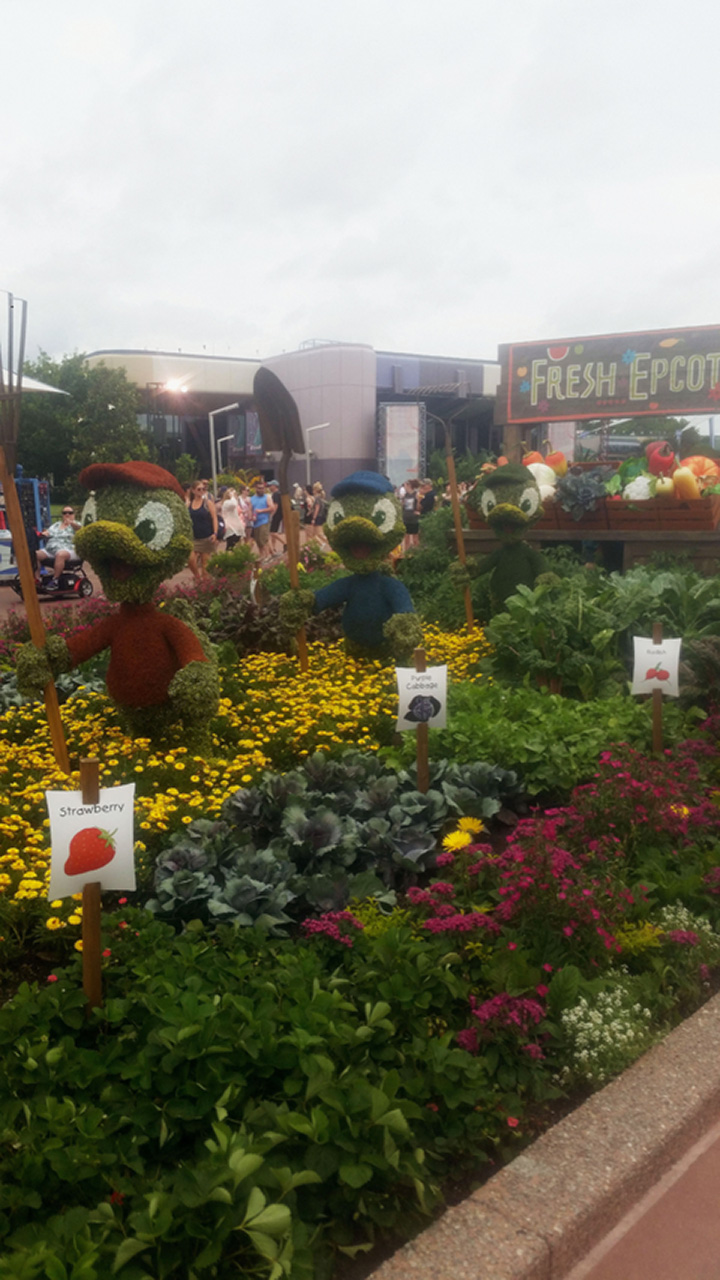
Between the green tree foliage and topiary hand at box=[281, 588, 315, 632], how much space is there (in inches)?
1224

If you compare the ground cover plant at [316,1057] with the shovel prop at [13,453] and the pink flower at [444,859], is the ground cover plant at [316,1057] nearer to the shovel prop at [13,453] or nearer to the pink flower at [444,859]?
the pink flower at [444,859]

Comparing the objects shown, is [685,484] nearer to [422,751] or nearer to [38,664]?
[422,751]

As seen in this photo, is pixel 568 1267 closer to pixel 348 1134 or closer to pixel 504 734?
pixel 348 1134

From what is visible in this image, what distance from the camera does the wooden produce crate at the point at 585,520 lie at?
28.4ft

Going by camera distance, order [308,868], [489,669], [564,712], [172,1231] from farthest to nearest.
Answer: [489,669]
[564,712]
[308,868]
[172,1231]

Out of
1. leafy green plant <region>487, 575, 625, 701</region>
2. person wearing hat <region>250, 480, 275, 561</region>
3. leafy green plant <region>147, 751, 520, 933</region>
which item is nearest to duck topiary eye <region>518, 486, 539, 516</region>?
leafy green plant <region>487, 575, 625, 701</region>

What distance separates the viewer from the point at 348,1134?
6.68 feet

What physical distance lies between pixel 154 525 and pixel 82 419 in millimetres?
37526

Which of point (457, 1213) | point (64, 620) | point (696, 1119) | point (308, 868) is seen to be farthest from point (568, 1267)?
point (64, 620)

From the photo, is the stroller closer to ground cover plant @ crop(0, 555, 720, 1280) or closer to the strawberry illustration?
ground cover plant @ crop(0, 555, 720, 1280)

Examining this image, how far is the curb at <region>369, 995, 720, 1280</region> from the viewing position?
1965mm

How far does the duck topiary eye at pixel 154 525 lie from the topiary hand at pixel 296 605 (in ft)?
4.77

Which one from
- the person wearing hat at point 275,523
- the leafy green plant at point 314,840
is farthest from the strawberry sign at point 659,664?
the person wearing hat at point 275,523

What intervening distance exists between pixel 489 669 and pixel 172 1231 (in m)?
4.71
